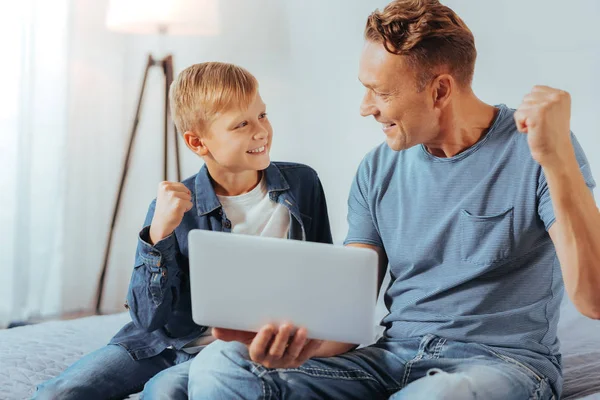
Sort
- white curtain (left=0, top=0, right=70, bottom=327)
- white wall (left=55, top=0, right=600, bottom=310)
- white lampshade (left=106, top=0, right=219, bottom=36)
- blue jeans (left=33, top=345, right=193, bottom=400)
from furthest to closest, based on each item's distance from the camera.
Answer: white curtain (left=0, top=0, right=70, bottom=327), white lampshade (left=106, top=0, right=219, bottom=36), white wall (left=55, top=0, right=600, bottom=310), blue jeans (left=33, top=345, right=193, bottom=400)

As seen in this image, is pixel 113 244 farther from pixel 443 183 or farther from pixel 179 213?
pixel 443 183

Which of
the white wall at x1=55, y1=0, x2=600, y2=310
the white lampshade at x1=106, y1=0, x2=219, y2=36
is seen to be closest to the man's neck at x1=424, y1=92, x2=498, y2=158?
the white wall at x1=55, y1=0, x2=600, y2=310

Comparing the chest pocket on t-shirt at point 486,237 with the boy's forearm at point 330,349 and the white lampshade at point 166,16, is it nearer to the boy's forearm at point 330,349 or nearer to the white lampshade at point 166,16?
the boy's forearm at point 330,349

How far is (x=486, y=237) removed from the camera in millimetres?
1345

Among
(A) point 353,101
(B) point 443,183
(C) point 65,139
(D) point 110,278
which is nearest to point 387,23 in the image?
(B) point 443,183

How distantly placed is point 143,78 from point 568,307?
2.07m

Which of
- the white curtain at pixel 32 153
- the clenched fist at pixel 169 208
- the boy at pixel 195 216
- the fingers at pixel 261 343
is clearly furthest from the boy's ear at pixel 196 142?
the white curtain at pixel 32 153

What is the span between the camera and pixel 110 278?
11.1 feet

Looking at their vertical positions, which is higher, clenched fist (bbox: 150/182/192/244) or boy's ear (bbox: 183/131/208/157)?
boy's ear (bbox: 183/131/208/157)

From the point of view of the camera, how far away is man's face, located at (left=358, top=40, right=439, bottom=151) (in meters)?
1.40

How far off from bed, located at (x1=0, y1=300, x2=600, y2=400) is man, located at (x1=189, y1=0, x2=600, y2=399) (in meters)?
0.19

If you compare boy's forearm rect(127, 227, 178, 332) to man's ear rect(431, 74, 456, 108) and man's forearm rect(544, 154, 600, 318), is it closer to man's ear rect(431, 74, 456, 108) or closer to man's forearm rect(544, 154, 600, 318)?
man's ear rect(431, 74, 456, 108)

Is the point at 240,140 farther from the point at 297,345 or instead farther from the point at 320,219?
the point at 297,345

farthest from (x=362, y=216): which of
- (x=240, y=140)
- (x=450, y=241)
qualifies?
(x=240, y=140)
